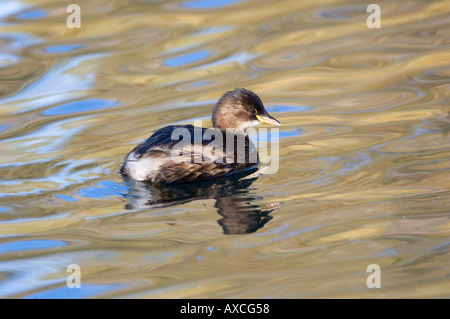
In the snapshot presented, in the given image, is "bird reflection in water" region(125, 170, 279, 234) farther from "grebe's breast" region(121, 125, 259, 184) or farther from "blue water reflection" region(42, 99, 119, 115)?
"blue water reflection" region(42, 99, 119, 115)

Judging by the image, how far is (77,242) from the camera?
202 inches

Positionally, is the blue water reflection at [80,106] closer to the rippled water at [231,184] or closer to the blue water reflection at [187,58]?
the rippled water at [231,184]

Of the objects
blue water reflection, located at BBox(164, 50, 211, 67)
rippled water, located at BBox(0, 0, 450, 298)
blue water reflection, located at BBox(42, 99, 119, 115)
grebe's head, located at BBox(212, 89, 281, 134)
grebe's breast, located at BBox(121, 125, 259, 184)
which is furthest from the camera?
blue water reflection, located at BBox(164, 50, 211, 67)

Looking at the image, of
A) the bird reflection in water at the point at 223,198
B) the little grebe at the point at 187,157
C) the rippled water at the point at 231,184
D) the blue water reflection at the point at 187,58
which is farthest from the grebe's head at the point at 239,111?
the blue water reflection at the point at 187,58

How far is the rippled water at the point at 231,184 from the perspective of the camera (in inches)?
180

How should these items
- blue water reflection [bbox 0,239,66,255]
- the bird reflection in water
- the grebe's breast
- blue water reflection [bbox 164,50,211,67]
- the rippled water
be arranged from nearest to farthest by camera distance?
the rippled water, blue water reflection [bbox 0,239,66,255], the bird reflection in water, the grebe's breast, blue water reflection [bbox 164,50,211,67]

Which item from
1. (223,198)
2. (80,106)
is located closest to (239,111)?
(223,198)

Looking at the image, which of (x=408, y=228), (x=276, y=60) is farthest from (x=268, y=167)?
(x=276, y=60)

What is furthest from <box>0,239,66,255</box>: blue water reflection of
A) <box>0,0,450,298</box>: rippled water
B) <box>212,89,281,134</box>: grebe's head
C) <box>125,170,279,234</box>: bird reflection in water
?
<box>212,89,281,134</box>: grebe's head

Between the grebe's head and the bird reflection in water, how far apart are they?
2.38 ft

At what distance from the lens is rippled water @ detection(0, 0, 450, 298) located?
180 inches

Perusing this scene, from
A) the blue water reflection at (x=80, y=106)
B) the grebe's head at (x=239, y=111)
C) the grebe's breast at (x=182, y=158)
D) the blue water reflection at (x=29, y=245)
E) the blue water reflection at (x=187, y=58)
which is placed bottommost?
the blue water reflection at (x=29, y=245)

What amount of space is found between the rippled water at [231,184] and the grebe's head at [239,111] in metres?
0.40

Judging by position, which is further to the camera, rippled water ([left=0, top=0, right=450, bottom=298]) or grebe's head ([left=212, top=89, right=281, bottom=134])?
grebe's head ([left=212, top=89, right=281, bottom=134])
